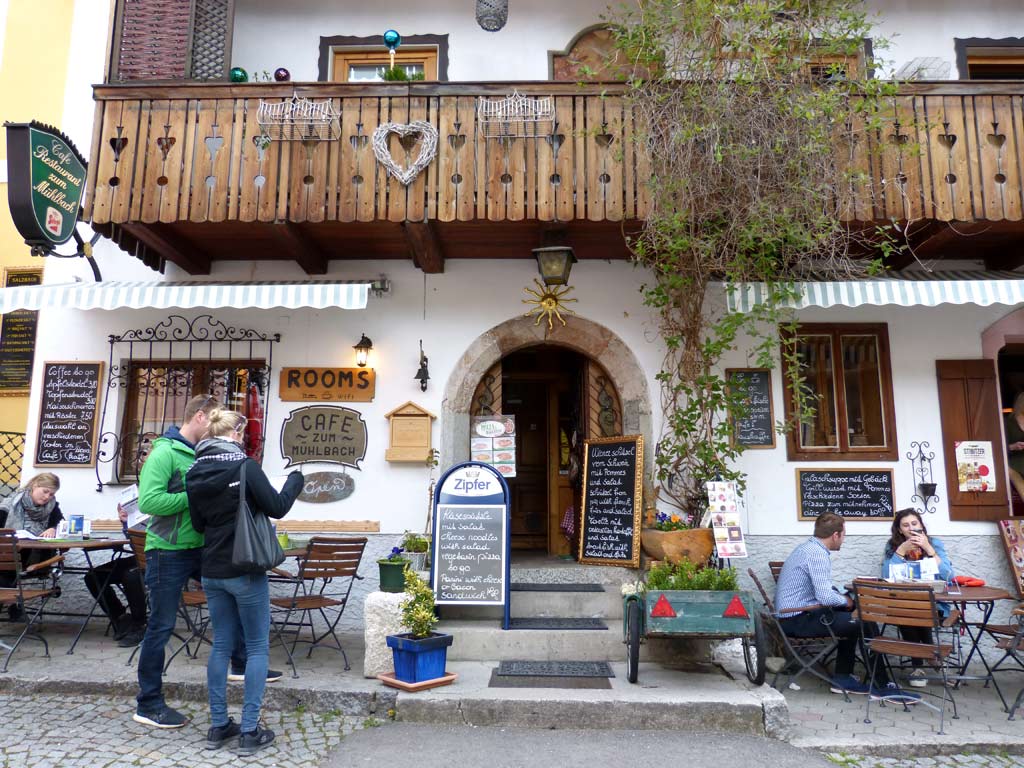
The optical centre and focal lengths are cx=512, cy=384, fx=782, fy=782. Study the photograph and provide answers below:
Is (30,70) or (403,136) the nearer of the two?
(403,136)

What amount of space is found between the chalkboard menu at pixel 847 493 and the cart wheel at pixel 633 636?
260 cm

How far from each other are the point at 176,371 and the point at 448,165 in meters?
3.42

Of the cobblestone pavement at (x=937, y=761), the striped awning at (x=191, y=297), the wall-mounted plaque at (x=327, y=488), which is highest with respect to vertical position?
the striped awning at (x=191, y=297)

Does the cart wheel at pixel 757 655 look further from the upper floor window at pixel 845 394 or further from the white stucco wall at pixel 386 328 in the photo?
the white stucco wall at pixel 386 328

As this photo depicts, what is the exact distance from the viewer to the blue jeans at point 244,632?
4078mm

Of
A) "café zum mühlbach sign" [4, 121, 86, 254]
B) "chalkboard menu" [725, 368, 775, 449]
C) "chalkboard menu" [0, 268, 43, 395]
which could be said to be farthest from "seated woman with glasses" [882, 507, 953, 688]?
"chalkboard menu" [0, 268, 43, 395]

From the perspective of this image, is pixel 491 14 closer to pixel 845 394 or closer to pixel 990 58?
pixel 845 394

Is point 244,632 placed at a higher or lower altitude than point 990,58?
lower

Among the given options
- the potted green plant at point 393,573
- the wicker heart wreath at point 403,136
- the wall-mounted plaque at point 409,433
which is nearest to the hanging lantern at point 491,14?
the wicker heart wreath at point 403,136

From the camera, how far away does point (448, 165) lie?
21.9 feet

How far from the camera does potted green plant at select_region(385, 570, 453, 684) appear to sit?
5039 mm

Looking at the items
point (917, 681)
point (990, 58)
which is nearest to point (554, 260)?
point (917, 681)

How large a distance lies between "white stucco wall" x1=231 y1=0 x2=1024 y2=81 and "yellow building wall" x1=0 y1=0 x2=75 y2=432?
7.24 feet

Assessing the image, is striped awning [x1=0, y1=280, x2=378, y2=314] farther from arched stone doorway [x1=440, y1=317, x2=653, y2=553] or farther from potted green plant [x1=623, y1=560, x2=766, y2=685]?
potted green plant [x1=623, y1=560, x2=766, y2=685]
